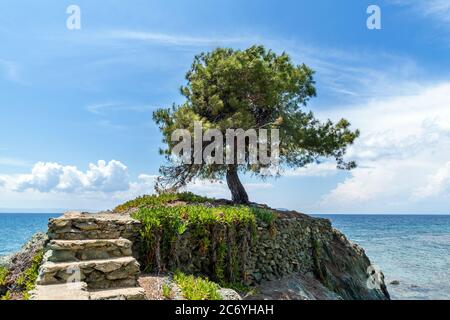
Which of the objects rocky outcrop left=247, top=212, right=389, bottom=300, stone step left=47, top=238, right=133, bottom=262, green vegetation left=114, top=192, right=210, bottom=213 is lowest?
rocky outcrop left=247, top=212, right=389, bottom=300

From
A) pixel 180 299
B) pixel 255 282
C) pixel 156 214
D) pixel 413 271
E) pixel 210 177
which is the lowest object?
pixel 413 271

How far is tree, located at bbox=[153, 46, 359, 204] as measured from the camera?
1697 centimetres

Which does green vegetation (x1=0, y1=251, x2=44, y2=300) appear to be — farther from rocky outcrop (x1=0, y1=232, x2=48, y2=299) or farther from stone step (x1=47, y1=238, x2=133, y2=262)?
stone step (x1=47, y1=238, x2=133, y2=262)

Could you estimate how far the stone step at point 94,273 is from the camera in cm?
747

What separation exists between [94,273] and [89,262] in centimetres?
26

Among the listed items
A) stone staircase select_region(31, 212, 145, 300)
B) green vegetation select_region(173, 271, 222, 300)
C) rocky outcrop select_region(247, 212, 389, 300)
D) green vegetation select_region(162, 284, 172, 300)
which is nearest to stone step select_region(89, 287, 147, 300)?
stone staircase select_region(31, 212, 145, 300)

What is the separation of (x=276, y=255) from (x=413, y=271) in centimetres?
2004

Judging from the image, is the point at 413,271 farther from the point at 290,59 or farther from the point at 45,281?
the point at 45,281

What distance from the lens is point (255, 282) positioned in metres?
12.3

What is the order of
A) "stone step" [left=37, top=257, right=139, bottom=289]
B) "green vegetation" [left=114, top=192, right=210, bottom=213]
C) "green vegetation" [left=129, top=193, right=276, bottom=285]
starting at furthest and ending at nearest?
"green vegetation" [left=114, top=192, right=210, bottom=213], "green vegetation" [left=129, top=193, right=276, bottom=285], "stone step" [left=37, top=257, right=139, bottom=289]

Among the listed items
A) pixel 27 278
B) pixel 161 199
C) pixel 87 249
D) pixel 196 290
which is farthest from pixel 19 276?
pixel 161 199

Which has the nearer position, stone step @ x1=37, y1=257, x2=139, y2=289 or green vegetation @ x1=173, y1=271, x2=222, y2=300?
stone step @ x1=37, y1=257, x2=139, y2=289
